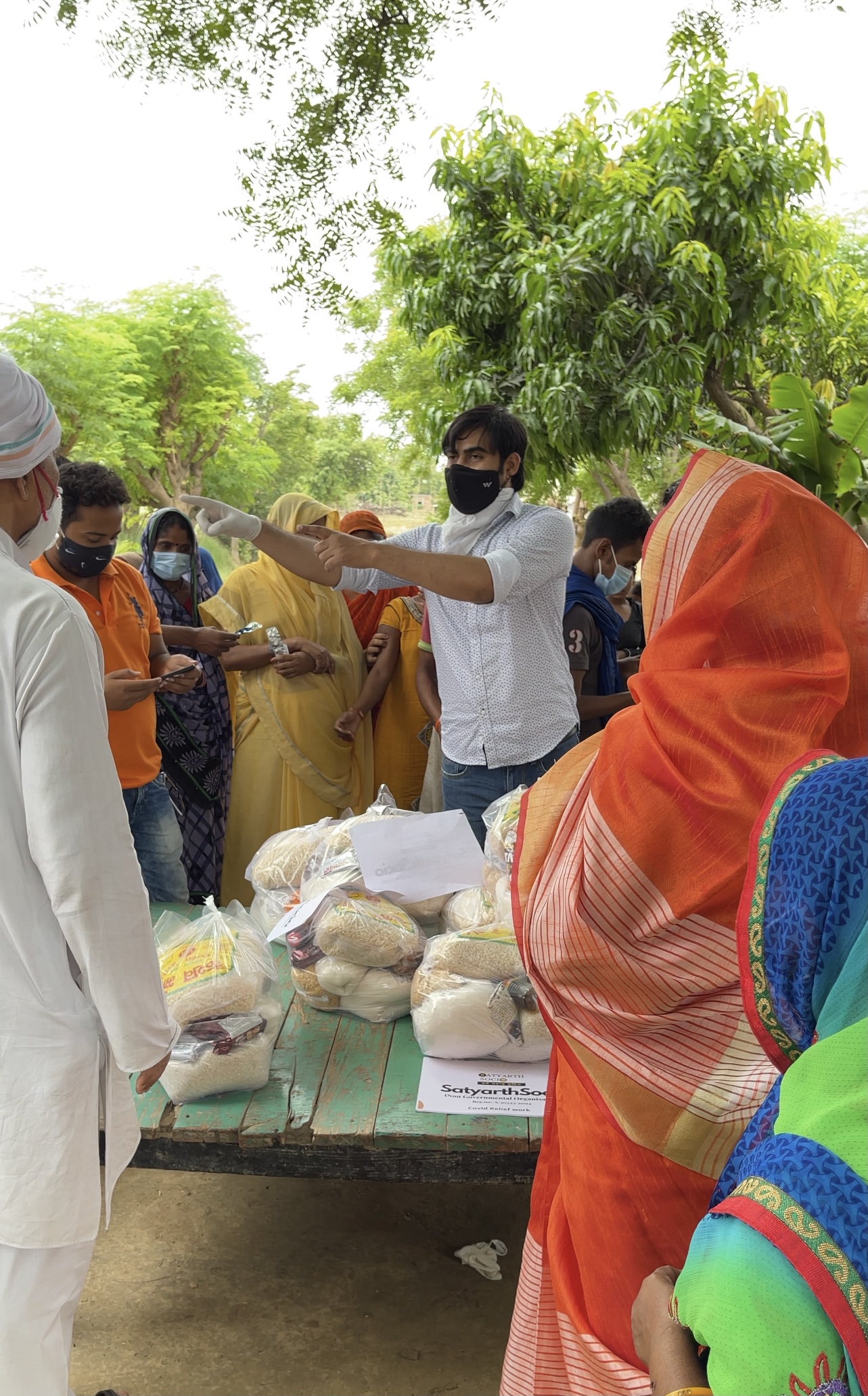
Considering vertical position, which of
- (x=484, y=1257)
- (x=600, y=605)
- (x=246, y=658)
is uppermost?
(x=600, y=605)

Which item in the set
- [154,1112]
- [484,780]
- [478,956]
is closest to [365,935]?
[478,956]

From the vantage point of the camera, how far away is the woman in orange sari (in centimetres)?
119

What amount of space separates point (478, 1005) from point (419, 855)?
0.51 meters

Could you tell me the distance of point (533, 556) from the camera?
2.58m

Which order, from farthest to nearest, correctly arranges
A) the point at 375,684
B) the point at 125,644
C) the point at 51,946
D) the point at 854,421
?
the point at 854,421
the point at 375,684
the point at 125,644
the point at 51,946

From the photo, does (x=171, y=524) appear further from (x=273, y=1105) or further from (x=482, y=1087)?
(x=482, y=1087)

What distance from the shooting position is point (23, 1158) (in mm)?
1411

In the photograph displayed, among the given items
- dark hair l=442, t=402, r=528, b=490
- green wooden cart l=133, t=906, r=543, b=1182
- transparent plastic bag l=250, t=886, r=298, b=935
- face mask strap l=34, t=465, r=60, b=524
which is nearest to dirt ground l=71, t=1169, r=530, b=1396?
green wooden cart l=133, t=906, r=543, b=1182

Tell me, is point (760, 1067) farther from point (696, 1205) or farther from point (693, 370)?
point (693, 370)

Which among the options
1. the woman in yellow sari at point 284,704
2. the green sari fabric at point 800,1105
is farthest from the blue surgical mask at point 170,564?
the green sari fabric at point 800,1105

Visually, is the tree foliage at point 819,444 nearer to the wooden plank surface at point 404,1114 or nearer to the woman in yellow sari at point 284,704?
the woman in yellow sari at point 284,704

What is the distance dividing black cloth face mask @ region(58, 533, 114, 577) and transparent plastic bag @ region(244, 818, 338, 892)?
0.97 m

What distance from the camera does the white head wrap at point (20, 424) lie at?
145cm

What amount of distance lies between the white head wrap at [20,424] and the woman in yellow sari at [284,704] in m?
2.17
